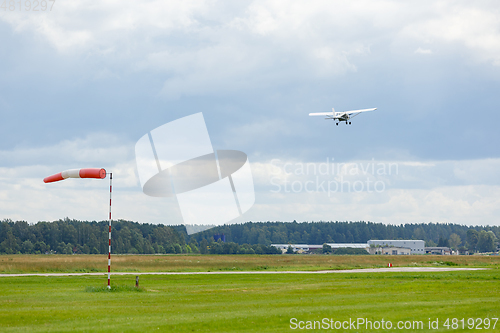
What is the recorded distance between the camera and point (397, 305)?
2870 centimetres

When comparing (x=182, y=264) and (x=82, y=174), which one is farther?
(x=182, y=264)

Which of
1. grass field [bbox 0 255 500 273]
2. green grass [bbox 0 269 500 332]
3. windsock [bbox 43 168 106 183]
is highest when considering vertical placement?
windsock [bbox 43 168 106 183]

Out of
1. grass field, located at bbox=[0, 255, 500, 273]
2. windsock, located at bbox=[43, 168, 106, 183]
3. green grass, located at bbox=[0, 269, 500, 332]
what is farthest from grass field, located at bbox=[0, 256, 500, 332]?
grass field, located at bbox=[0, 255, 500, 273]

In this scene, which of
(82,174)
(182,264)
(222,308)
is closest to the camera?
(222,308)

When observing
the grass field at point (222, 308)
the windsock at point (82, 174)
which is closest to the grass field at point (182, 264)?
the windsock at point (82, 174)

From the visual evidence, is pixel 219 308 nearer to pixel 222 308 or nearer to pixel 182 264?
pixel 222 308

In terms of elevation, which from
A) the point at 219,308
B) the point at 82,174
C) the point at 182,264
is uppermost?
the point at 82,174

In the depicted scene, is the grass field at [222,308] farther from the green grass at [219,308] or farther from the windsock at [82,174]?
the windsock at [82,174]

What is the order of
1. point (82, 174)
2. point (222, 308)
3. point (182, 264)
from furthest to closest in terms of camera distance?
point (182, 264)
point (82, 174)
point (222, 308)

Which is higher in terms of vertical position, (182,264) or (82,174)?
(82,174)

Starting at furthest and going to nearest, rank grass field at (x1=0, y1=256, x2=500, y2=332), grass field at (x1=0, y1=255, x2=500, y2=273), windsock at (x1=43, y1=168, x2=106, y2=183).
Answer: grass field at (x1=0, y1=255, x2=500, y2=273)
windsock at (x1=43, y1=168, x2=106, y2=183)
grass field at (x1=0, y1=256, x2=500, y2=332)

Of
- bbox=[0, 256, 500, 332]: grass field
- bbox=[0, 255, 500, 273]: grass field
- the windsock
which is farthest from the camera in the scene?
bbox=[0, 255, 500, 273]: grass field

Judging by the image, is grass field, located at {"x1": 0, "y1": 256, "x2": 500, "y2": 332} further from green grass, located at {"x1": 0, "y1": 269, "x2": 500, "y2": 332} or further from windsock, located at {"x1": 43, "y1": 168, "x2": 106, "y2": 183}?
windsock, located at {"x1": 43, "y1": 168, "x2": 106, "y2": 183}

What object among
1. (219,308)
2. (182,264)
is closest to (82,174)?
(219,308)
